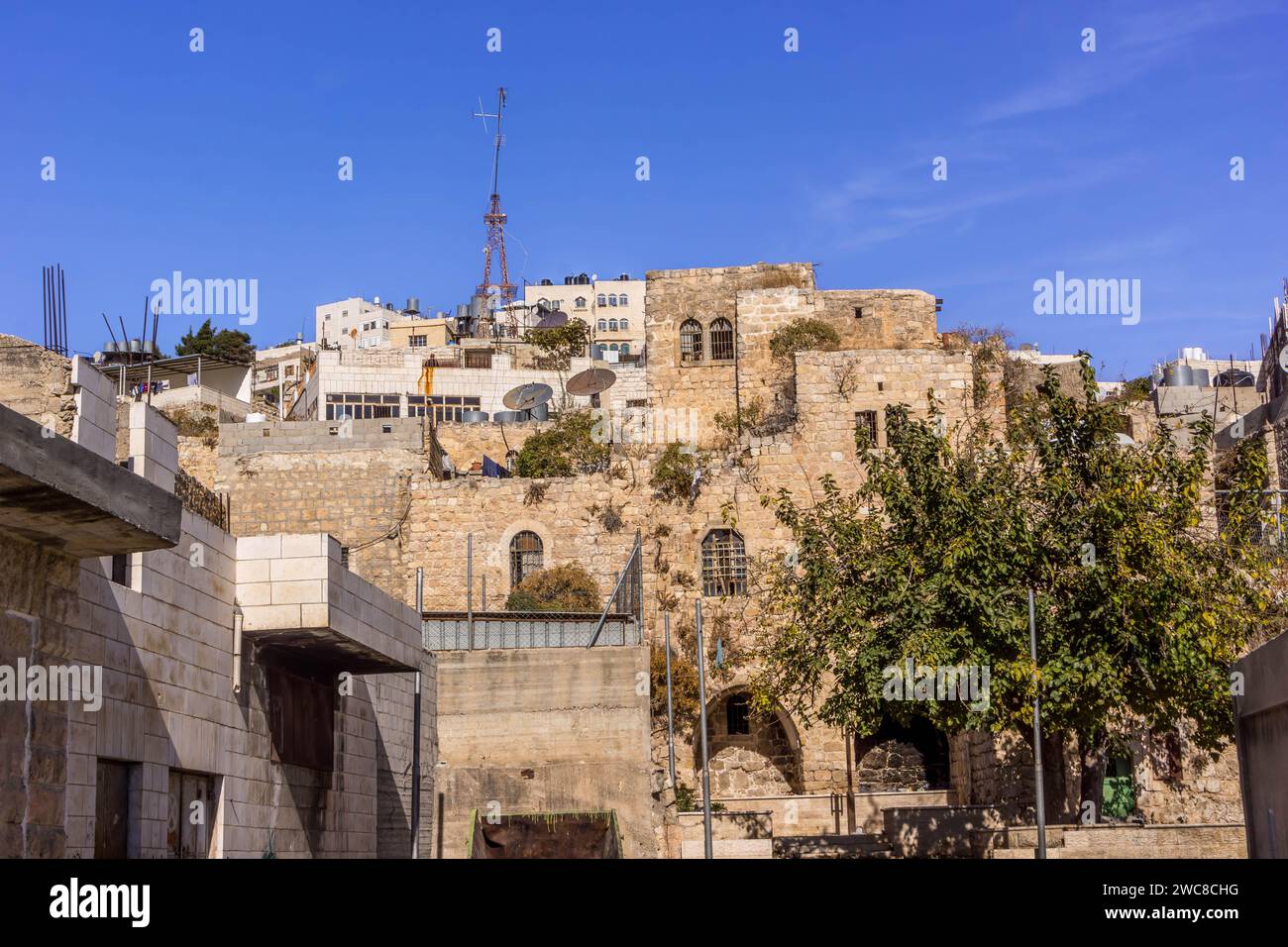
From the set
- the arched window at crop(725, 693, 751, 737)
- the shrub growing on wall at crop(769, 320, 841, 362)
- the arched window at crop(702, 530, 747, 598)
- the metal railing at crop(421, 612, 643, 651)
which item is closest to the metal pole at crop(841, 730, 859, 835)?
the arched window at crop(725, 693, 751, 737)

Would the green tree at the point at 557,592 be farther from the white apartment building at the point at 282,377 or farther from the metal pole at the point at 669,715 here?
the white apartment building at the point at 282,377

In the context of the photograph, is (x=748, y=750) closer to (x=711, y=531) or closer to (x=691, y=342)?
(x=711, y=531)

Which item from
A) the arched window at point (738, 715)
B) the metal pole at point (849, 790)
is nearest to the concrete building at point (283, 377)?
the arched window at point (738, 715)

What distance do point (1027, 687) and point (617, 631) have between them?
9.23 meters

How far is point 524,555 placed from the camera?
36.7m

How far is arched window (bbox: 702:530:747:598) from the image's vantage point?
118 feet

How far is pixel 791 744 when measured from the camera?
115 feet

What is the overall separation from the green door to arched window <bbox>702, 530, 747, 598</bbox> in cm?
859

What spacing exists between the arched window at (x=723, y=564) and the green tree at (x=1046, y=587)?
8262 millimetres

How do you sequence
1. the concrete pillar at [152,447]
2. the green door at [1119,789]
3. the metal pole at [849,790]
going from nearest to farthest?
the concrete pillar at [152,447], the green door at [1119,789], the metal pole at [849,790]

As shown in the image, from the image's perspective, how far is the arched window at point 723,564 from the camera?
35.9 meters

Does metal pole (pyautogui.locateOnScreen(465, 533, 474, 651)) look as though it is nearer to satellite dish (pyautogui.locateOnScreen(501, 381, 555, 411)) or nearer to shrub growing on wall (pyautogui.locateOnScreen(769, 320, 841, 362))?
satellite dish (pyautogui.locateOnScreen(501, 381, 555, 411))
